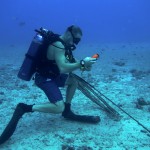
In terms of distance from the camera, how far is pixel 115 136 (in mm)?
5781

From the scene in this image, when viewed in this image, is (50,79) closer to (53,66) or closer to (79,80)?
(53,66)

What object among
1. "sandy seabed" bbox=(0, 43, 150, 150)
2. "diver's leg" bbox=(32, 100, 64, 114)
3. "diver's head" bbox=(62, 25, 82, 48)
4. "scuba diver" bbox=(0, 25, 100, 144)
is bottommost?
"sandy seabed" bbox=(0, 43, 150, 150)

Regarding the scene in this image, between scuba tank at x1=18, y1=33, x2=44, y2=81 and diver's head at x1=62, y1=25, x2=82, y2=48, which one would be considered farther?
diver's head at x1=62, y1=25, x2=82, y2=48

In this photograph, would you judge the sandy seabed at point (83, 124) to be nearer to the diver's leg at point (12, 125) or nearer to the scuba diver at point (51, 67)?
the diver's leg at point (12, 125)

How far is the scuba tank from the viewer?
5508mm

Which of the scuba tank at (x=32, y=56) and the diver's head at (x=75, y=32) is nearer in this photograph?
the scuba tank at (x=32, y=56)

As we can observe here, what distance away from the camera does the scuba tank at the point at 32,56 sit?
551 centimetres

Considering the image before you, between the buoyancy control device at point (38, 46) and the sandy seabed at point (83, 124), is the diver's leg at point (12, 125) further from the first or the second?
the buoyancy control device at point (38, 46)

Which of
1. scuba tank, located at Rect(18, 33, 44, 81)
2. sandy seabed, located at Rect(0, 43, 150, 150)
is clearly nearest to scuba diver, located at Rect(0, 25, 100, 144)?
scuba tank, located at Rect(18, 33, 44, 81)

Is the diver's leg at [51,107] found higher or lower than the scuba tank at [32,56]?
lower

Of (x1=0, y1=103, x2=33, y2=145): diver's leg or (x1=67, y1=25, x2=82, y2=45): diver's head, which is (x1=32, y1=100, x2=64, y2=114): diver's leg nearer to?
(x1=0, y1=103, x2=33, y2=145): diver's leg

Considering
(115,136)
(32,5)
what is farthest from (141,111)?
(32,5)

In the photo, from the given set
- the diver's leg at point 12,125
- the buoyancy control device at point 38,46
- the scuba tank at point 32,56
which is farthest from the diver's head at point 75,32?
the diver's leg at point 12,125

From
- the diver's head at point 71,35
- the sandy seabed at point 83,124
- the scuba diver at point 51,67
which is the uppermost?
the diver's head at point 71,35
